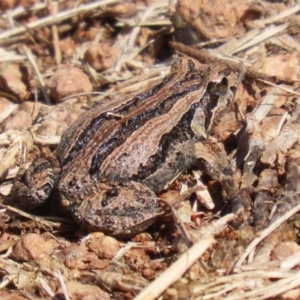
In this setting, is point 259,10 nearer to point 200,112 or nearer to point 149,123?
point 200,112

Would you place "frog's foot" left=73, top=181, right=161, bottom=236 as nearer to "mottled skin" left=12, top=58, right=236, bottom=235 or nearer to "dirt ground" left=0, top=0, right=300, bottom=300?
"mottled skin" left=12, top=58, right=236, bottom=235

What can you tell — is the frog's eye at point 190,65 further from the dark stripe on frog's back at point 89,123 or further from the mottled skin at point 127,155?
the dark stripe on frog's back at point 89,123

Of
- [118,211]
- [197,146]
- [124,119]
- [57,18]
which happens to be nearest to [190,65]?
[197,146]

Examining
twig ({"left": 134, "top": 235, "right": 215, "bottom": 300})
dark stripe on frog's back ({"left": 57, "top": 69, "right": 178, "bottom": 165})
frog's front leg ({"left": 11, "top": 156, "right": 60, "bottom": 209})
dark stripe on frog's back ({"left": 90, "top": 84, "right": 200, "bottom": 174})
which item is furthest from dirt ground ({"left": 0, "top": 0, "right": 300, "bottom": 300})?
dark stripe on frog's back ({"left": 90, "top": 84, "right": 200, "bottom": 174})

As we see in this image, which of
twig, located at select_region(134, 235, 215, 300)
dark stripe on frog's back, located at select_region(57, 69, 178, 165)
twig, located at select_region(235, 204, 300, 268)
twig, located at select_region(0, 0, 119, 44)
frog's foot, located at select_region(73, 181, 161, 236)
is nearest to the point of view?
twig, located at select_region(134, 235, 215, 300)

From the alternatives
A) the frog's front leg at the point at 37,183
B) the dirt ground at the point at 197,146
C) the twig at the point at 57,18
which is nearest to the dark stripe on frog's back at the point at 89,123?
the frog's front leg at the point at 37,183
